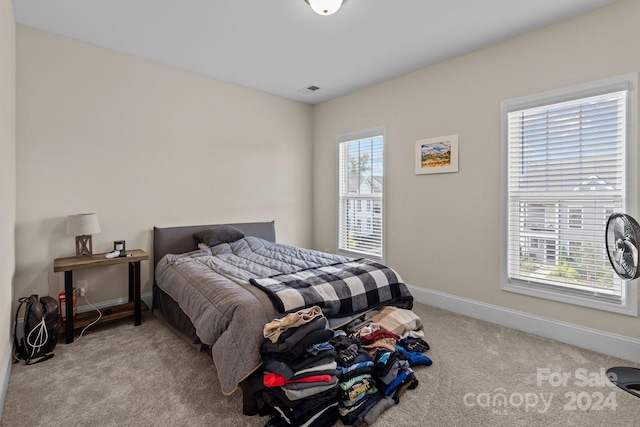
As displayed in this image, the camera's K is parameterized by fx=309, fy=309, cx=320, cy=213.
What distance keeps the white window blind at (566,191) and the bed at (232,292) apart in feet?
4.26

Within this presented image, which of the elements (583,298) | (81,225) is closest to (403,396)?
(583,298)

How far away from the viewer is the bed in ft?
5.90

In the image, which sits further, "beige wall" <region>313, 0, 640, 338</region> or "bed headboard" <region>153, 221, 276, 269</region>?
"bed headboard" <region>153, 221, 276, 269</region>

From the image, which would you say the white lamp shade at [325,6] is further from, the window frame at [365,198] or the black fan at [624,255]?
the black fan at [624,255]

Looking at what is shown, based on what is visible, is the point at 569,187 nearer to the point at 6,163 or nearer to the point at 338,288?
the point at 338,288

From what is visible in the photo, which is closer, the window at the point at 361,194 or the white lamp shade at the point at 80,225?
the white lamp shade at the point at 80,225

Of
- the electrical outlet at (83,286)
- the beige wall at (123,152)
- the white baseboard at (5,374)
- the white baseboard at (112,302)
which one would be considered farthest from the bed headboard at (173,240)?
the white baseboard at (5,374)

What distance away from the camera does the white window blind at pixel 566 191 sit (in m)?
2.45

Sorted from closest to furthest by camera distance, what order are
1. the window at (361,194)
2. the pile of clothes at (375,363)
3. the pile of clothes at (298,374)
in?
the pile of clothes at (298,374) < the pile of clothes at (375,363) < the window at (361,194)

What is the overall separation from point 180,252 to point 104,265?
0.75 m

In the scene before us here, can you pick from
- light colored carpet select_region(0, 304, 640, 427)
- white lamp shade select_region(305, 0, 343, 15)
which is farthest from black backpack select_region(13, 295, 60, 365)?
white lamp shade select_region(305, 0, 343, 15)

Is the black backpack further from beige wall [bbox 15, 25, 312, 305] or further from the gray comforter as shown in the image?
the gray comforter

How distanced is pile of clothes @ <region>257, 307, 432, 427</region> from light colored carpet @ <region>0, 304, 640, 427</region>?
0.09 metres

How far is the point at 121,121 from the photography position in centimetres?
325
